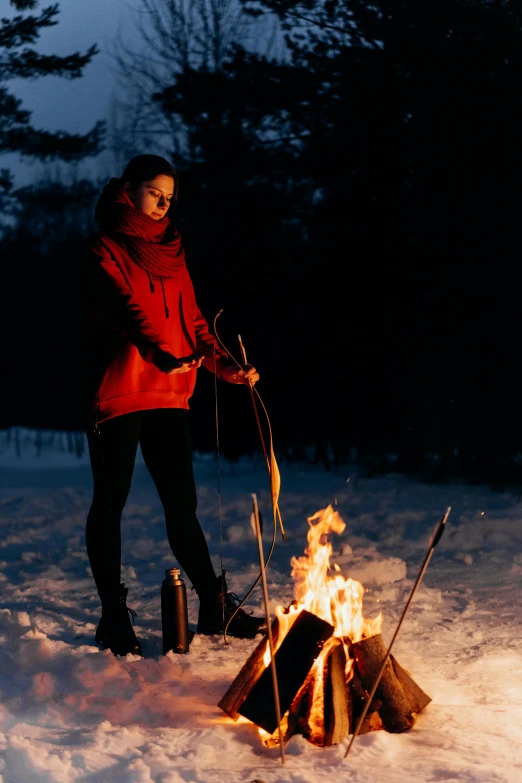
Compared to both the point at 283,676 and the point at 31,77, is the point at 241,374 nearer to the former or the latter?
the point at 283,676

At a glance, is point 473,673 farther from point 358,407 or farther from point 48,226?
point 48,226

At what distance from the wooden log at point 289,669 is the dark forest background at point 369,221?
6.92 meters

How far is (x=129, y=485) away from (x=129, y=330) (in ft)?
2.42

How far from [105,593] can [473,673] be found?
1576mm

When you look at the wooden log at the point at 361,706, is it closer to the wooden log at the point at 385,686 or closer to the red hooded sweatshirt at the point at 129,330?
the wooden log at the point at 385,686

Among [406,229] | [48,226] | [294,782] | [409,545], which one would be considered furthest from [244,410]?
[48,226]

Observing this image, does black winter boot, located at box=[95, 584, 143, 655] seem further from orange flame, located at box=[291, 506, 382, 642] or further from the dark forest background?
the dark forest background

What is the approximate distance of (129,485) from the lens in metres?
4.06

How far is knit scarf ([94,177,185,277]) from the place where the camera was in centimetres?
393

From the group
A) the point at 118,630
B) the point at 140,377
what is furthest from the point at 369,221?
the point at 118,630

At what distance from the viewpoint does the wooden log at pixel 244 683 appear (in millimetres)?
3049

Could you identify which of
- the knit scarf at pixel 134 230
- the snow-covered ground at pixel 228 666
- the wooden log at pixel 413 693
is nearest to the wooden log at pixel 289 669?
the snow-covered ground at pixel 228 666

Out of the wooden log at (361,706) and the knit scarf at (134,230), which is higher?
the knit scarf at (134,230)

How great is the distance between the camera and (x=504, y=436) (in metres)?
9.87
